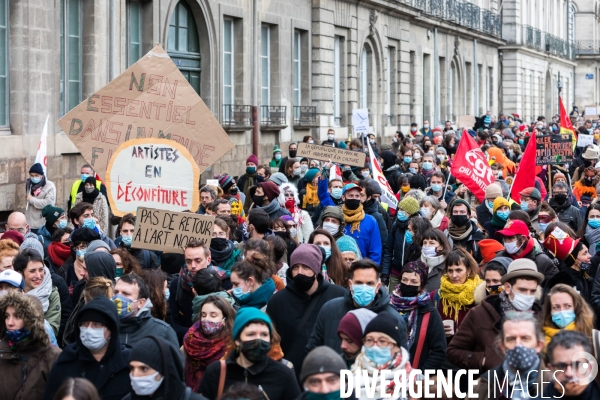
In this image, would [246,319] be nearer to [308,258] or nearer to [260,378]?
[260,378]

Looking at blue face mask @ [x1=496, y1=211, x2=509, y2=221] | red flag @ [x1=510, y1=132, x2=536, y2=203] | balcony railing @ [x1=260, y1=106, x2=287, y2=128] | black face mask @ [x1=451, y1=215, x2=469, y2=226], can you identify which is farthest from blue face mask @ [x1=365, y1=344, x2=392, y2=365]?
balcony railing @ [x1=260, y1=106, x2=287, y2=128]

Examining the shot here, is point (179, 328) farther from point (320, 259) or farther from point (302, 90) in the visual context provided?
point (302, 90)

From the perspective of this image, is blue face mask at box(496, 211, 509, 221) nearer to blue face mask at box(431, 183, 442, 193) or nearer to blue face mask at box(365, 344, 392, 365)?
blue face mask at box(431, 183, 442, 193)

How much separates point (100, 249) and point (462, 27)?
121 feet

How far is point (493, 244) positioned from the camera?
400 inches

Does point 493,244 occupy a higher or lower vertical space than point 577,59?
lower

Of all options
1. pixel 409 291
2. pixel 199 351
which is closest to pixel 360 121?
pixel 409 291

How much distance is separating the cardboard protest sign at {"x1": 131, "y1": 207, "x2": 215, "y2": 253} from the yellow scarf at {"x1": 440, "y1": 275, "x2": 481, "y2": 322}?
1922 mm

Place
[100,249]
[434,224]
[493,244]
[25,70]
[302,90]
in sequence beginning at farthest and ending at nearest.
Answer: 1. [302,90]
2. [25,70]
3. [434,224]
4. [493,244]
5. [100,249]

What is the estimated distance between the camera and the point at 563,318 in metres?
6.82

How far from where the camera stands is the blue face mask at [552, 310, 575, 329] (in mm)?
6812

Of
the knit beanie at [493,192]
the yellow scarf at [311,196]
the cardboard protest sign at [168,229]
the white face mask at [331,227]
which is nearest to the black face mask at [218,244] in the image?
the cardboard protest sign at [168,229]

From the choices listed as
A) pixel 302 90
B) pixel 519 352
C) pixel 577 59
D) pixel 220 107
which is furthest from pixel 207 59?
pixel 577 59

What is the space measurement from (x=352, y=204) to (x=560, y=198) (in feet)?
10.8
